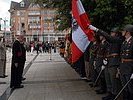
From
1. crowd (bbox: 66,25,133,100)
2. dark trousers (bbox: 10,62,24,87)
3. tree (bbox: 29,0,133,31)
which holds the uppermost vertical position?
tree (bbox: 29,0,133,31)

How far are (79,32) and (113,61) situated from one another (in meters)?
1.59

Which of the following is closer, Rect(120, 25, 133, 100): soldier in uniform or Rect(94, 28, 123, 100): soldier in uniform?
Rect(120, 25, 133, 100): soldier in uniform

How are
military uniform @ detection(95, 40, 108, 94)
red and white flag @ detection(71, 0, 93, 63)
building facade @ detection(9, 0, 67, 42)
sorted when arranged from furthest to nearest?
building facade @ detection(9, 0, 67, 42) < red and white flag @ detection(71, 0, 93, 63) < military uniform @ detection(95, 40, 108, 94)

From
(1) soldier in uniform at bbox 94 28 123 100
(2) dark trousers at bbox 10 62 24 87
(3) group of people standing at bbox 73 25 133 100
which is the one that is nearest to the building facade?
(2) dark trousers at bbox 10 62 24 87

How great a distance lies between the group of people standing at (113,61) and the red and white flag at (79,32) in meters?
0.43

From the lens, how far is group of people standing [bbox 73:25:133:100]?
28.4 ft

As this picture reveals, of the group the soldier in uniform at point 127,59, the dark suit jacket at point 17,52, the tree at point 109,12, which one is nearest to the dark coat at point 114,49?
the soldier in uniform at point 127,59

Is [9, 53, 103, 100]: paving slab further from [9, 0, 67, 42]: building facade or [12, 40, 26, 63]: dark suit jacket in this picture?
[9, 0, 67, 42]: building facade

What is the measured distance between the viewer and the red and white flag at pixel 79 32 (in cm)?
1095

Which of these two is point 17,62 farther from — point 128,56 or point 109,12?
point 128,56

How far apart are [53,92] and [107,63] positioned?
8.64 ft

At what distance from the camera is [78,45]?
36.3 feet

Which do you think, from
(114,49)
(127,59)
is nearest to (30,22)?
(114,49)

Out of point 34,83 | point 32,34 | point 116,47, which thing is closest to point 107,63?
point 116,47
